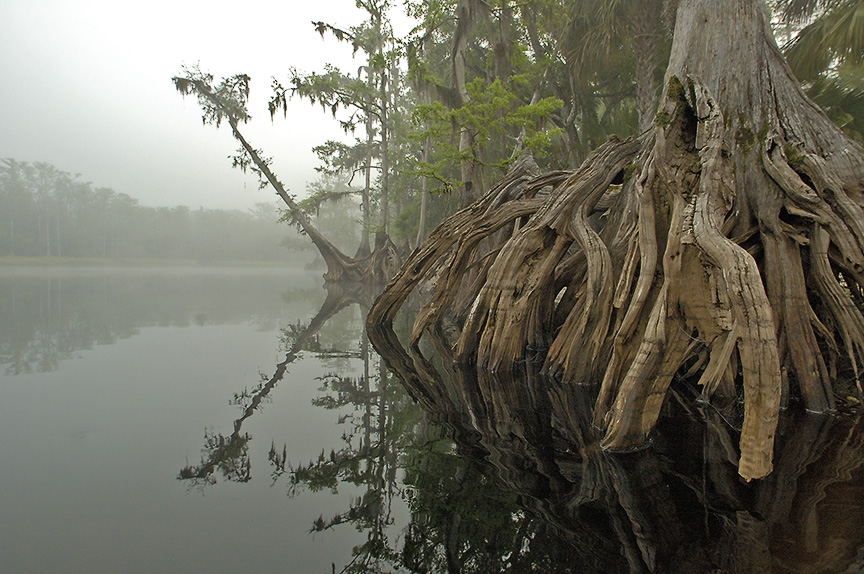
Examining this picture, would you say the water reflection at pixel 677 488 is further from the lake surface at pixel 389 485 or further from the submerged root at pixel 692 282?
the submerged root at pixel 692 282

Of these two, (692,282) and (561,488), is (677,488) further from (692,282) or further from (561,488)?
(692,282)

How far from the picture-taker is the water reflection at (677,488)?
5.50 ft

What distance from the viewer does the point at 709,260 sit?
2795 mm

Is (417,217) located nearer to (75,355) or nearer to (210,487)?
(75,355)

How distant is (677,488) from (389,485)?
53.4 inches

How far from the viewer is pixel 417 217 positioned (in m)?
21.3

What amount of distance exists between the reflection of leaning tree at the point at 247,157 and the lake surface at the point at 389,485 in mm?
14349

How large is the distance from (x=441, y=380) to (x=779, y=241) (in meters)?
2.95

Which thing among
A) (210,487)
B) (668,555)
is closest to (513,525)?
(668,555)

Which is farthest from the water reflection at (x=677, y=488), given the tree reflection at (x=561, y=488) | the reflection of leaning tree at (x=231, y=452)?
the reflection of leaning tree at (x=231, y=452)

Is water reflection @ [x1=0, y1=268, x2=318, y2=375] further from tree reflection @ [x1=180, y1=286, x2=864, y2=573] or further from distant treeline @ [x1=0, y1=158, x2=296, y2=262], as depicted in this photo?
distant treeline @ [x1=0, y1=158, x2=296, y2=262]

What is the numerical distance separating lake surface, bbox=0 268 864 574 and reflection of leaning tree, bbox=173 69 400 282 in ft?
47.1

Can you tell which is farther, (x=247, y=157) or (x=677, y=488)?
(x=247, y=157)

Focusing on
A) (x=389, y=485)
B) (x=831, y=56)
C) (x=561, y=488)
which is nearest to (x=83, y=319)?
(x=389, y=485)
